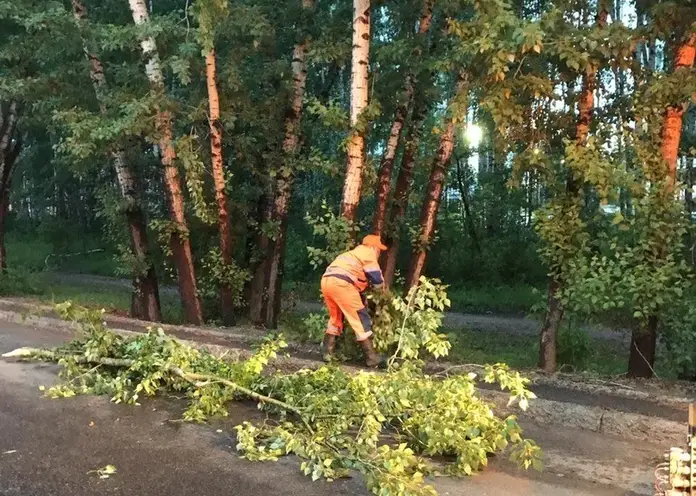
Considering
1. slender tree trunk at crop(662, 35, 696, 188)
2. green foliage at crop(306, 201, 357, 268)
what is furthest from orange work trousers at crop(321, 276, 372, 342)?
slender tree trunk at crop(662, 35, 696, 188)

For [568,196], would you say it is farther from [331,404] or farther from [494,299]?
[494,299]

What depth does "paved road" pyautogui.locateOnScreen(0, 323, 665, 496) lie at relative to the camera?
4.71 m

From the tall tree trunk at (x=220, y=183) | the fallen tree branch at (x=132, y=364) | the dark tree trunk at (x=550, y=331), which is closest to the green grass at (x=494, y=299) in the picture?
the tall tree trunk at (x=220, y=183)

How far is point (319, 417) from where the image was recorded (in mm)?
5719

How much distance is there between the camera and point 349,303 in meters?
7.27

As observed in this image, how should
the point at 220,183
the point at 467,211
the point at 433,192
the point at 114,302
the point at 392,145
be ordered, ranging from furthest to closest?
the point at 467,211, the point at 114,302, the point at 220,183, the point at 392,145, the point at 433,192

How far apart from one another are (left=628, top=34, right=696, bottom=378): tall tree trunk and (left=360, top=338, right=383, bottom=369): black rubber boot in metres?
2.72

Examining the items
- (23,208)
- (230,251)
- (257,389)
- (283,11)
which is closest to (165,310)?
(230,251)

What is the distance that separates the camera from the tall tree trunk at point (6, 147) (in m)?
14.9

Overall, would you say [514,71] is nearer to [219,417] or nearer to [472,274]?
[219,417]

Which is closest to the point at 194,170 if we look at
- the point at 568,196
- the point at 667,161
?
the point at 568,196

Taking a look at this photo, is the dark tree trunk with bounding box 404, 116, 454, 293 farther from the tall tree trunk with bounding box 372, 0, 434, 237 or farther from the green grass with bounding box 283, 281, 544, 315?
the green grass with bounding box 283, 281, 544, 315

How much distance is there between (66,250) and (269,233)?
75.0 feet

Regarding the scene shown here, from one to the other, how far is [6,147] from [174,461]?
12.6 meters
